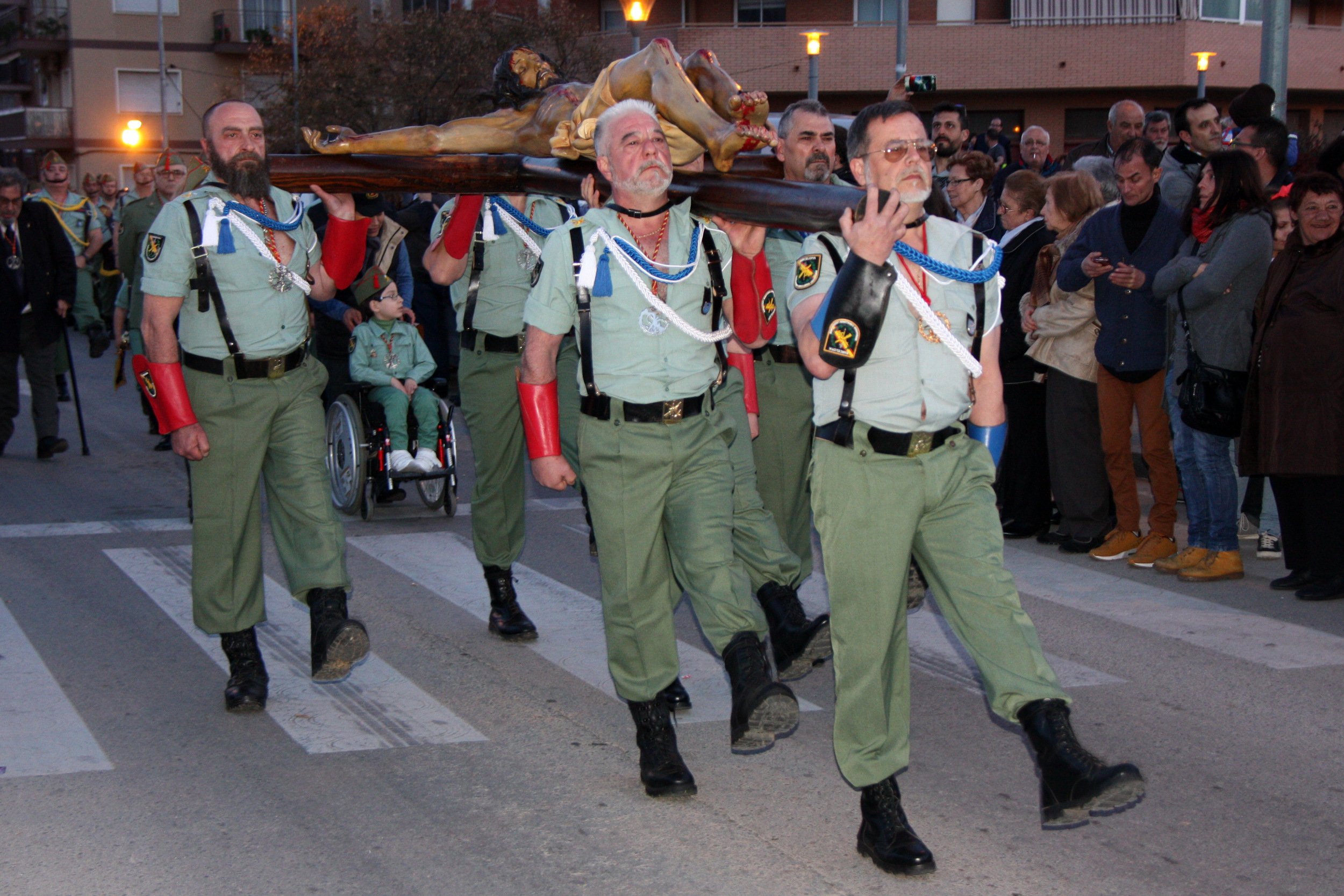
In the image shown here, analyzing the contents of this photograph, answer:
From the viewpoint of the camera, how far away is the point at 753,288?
5344 millimetres

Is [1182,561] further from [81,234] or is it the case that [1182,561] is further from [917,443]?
[81,234]

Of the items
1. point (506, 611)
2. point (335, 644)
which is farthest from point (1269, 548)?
point (335, 644)

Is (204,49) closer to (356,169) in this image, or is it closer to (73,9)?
(73,9)

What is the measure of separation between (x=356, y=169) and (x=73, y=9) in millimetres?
52335

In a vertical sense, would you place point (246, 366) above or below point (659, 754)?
above

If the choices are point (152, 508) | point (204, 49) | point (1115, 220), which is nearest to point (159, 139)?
point (204, 49)

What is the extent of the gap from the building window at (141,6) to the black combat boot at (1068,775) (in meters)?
54.3

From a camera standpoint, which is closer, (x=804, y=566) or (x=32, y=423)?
(x=804, y=566)

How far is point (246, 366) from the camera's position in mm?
5777

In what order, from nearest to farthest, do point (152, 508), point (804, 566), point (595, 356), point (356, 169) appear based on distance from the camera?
point (595, 356), point (356, 169), point (804, 566), point (152, 508)

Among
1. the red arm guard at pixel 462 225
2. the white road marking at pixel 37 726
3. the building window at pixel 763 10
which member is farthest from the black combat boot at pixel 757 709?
the building window at pixel 763 10

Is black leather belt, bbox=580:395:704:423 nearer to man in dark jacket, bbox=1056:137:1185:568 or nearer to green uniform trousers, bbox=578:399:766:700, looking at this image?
green uniform trousers, bbox=578:399:766:700

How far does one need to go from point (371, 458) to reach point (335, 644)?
4.46m

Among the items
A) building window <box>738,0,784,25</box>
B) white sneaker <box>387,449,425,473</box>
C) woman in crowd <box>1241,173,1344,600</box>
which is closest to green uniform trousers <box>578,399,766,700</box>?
woman in crowd <box>1241,173,1344,600</box>
